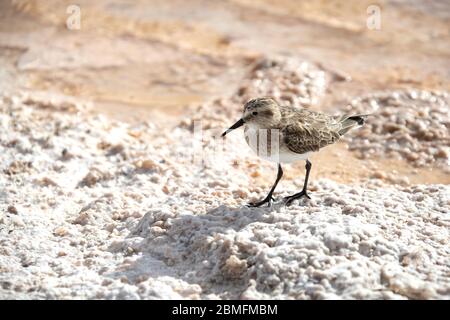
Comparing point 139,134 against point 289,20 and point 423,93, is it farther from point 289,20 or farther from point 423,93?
point 289,20

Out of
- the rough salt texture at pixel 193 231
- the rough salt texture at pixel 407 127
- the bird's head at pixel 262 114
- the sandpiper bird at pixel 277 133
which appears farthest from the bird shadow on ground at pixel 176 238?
the rough salt texture at pixel 407 127

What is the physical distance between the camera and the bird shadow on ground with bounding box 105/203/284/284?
5.16m

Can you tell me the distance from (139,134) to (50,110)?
1275 mm

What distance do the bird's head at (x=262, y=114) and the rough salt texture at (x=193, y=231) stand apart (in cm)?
71

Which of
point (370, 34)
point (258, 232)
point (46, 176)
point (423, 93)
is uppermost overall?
point (370, 34)

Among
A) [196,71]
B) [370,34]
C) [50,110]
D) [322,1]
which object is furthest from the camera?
[322,1]

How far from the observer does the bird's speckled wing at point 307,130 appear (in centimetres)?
576

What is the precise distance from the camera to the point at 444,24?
11.5 metres

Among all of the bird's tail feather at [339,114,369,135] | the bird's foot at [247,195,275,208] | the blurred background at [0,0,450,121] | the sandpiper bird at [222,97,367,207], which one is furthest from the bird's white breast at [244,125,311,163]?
the blurred background at [0,0,450,121]

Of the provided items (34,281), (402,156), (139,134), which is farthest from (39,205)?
(402,156)

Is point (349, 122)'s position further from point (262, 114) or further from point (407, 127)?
point (407, 127)

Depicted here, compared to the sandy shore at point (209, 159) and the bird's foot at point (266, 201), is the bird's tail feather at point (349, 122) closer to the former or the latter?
the sandy shore at point (209, 159)

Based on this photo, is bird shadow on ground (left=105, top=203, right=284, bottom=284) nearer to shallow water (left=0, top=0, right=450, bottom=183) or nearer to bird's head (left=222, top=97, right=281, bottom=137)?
bird's head (left=222, top=97, right=281, bottom=137)

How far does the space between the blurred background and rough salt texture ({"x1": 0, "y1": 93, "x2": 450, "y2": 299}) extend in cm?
176
